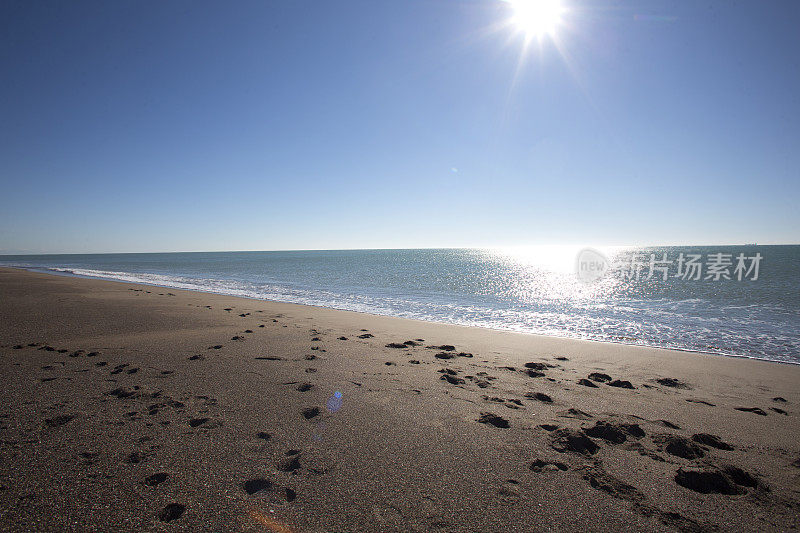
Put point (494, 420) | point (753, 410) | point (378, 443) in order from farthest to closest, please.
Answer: point (753, 410) → point (494, 420) → point (378, 443)

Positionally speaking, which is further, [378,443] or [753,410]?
→ [753,410]

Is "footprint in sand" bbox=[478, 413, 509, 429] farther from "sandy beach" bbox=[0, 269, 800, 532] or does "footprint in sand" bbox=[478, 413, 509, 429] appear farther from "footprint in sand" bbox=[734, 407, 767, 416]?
"footprint in sand" bbox=[734, 407, 767, 416]

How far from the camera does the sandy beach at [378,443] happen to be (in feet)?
9.05

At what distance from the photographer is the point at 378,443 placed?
3.80m

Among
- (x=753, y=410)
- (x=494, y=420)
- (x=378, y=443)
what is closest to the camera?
(x=378, y=443)

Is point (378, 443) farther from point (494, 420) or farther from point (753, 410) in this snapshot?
point (753, 410)

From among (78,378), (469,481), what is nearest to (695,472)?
(469,481)

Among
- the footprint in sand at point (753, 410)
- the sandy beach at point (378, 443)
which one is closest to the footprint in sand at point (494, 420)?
the sandy beach at point (378, 443)

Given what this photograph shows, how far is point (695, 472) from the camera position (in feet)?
11.1

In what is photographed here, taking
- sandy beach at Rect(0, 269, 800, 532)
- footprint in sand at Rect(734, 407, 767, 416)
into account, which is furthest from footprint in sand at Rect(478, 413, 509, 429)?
footprint in sand at Rect(734, 407, 767, 416)

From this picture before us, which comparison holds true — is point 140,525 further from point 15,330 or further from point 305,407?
point 15,330

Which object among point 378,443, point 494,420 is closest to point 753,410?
point 494,420

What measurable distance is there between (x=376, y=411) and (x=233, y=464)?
1.84 metres

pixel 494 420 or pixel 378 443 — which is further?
pixel 494 420
